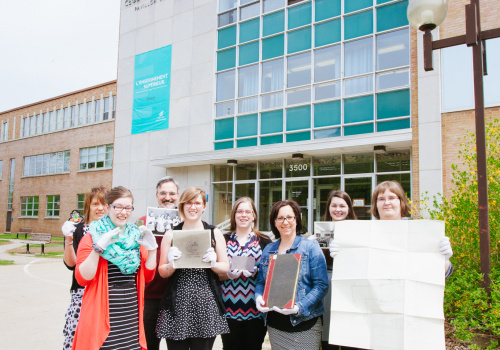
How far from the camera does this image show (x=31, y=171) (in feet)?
118

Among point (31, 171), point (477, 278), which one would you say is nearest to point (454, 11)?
point (477, 278)

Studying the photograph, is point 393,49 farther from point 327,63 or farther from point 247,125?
point 247,125

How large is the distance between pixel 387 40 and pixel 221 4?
8.40 meters

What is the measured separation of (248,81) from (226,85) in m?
1.15

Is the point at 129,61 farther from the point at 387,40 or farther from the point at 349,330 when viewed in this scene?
the point at 349,330

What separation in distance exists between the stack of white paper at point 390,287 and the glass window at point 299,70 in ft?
44.0

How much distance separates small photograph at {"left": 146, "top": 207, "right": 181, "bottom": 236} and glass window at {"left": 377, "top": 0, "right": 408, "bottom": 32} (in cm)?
1270

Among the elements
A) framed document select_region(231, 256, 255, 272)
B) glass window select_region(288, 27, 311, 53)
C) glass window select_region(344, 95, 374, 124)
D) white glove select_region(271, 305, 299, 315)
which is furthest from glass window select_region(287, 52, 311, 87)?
white glove select_region(271, 305, 299, 315)

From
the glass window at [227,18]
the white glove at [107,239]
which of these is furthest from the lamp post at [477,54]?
the glass window at [227,18]

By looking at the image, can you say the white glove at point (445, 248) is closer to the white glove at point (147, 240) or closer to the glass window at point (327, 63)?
the white glove at point (147, 240)

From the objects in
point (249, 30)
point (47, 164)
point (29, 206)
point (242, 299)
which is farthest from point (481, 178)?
point (29, 206)

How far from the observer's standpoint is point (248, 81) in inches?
687

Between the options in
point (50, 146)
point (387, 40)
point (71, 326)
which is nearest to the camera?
point (71, 326)

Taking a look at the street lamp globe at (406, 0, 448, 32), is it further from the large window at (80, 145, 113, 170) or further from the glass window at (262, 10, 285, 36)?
the large window at (80, 145, 113, 170)
